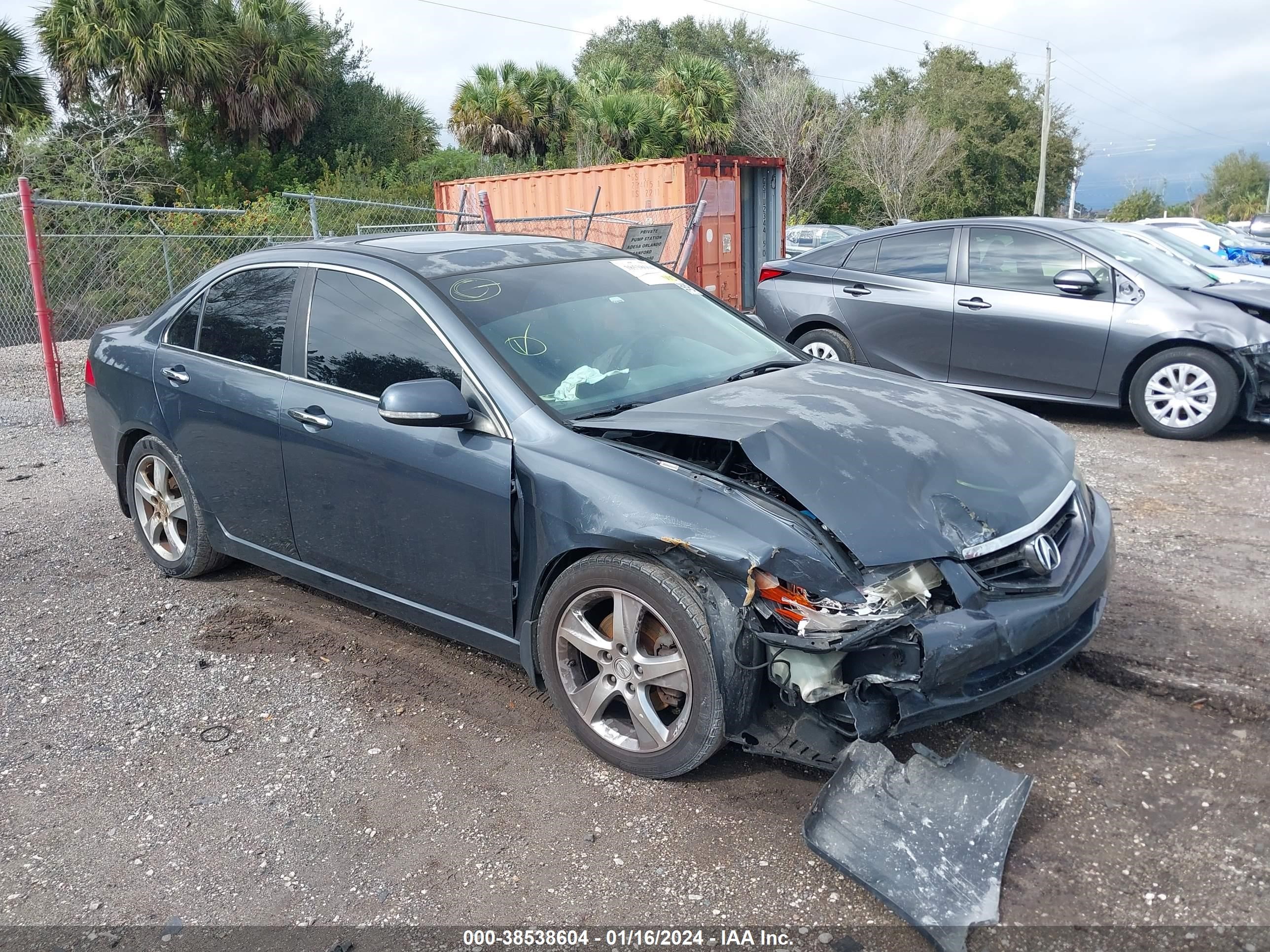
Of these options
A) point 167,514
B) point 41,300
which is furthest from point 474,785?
point 41,300

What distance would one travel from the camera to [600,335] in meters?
3.96

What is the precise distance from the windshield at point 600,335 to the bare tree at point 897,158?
117 ft

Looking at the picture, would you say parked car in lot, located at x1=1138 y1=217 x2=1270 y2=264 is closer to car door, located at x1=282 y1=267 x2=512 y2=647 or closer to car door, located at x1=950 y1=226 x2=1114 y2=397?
car door, located at x1=950 y1=226 x2=1114 y2=397

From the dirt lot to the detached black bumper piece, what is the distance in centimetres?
8

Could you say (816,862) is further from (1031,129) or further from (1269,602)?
(1031,129)

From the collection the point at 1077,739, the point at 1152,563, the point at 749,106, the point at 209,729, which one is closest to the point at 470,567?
the point at 209,729

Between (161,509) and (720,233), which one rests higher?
(720,233)

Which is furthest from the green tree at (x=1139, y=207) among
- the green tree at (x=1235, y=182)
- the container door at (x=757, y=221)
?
the container door at (x=757, y=221)

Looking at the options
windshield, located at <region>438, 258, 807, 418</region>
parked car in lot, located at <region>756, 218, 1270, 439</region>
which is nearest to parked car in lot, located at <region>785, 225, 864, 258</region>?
Result: parked car in lot, located at <region>756, 218, 1270, 439</region>

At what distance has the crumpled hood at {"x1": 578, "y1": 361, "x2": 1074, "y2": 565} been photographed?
300cm

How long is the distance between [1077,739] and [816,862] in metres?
1.11

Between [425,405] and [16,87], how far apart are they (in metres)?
23.7

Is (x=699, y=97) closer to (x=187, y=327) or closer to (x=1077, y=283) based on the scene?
(x=1077, y=283)

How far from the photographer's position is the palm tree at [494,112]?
34750 mm
